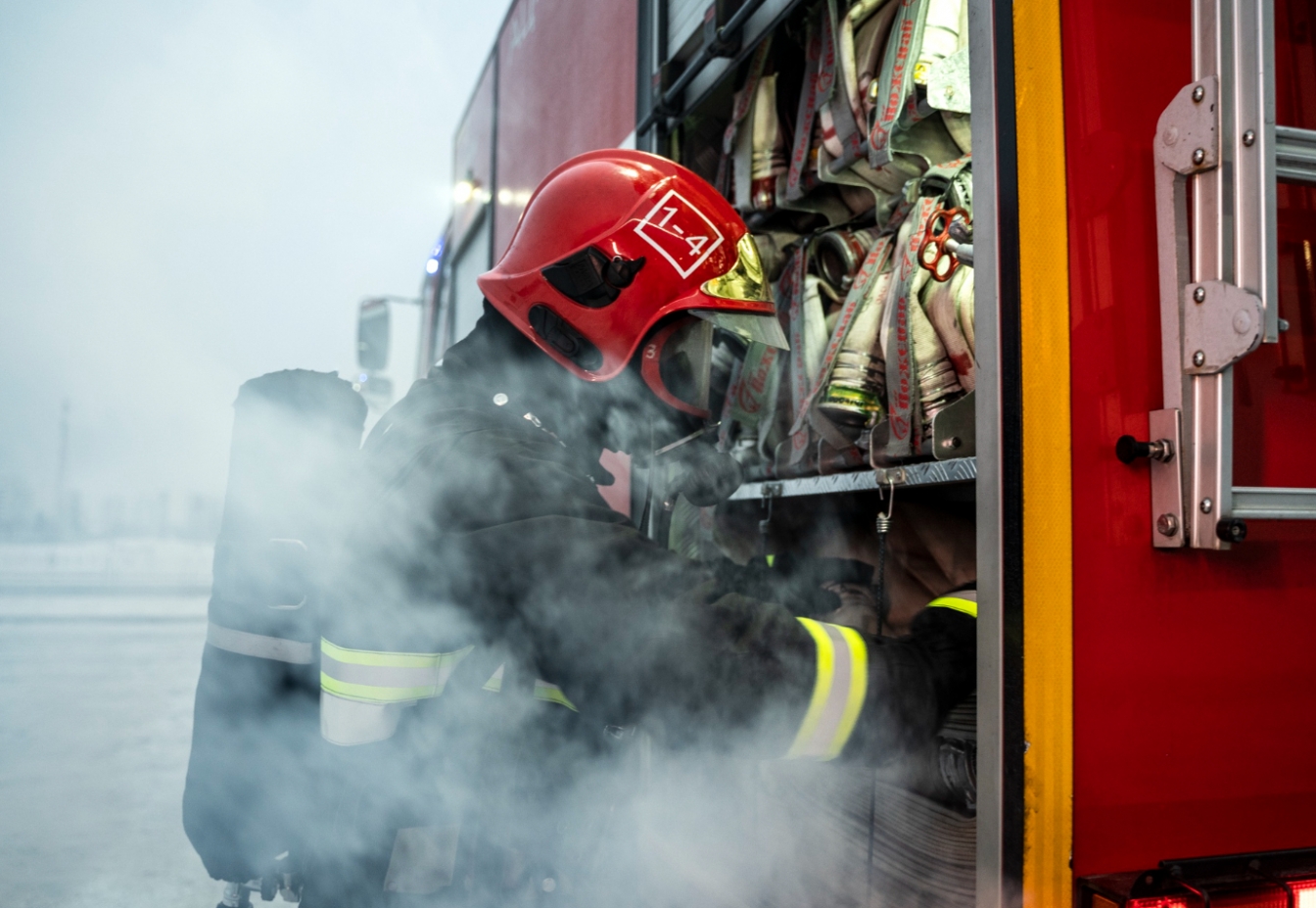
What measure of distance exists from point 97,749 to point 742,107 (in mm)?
2569

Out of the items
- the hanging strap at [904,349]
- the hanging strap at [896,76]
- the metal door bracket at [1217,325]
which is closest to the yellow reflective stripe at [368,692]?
the hanging strap at [904,349]

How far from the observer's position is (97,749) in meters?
2.27

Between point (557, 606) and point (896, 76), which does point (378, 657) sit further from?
point (896, 76)

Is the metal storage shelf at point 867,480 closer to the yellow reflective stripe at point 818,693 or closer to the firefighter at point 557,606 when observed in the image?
the firefighter at point 557,606

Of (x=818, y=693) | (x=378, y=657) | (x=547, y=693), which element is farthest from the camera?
(x=547, y=693)

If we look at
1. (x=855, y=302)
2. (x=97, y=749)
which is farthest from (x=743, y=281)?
(x=97, y=749)

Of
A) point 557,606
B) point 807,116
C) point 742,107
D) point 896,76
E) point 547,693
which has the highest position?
point 742,107

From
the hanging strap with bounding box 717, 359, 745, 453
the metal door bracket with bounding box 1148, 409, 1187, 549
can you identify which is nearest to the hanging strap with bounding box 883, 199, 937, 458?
the hanging strap with bounding box 717, 359, 745, 453

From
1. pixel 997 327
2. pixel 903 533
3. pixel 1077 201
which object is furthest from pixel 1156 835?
pixel 903 533

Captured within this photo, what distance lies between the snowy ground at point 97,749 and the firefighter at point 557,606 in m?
0.80

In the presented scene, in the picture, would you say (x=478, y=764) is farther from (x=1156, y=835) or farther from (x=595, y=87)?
(x=595, y=87)

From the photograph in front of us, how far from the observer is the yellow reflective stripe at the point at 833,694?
1.22 metres

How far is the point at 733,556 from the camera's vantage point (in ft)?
8.69

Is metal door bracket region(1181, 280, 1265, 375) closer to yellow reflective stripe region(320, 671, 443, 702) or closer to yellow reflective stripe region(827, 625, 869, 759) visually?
yellow reflective stripe region(827, 625, 869, 759)
